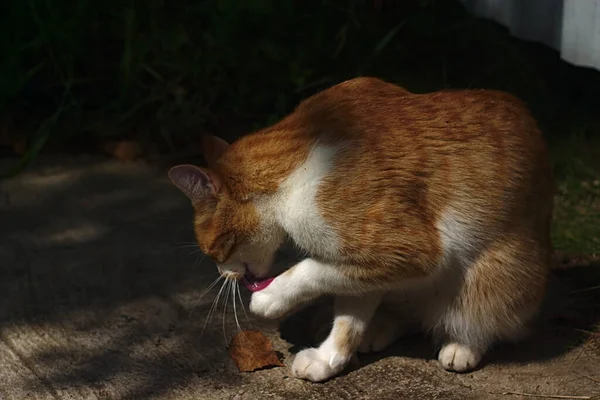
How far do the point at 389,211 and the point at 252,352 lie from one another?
732 mm

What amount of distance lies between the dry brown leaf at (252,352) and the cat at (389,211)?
0.15 m

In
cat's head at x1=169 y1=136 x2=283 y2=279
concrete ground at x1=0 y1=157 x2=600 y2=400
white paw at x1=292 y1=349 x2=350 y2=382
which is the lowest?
concrete ground at x1=0 y1=157 x2=600 y2=400

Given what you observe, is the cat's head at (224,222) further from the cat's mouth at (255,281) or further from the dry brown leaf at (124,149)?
the dry brown leaf at (124,149)

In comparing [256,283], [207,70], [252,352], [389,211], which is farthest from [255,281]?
[207,70]

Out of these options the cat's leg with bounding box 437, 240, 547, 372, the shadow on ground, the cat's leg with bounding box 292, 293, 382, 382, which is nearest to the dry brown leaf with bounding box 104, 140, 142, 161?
the shadow on ground

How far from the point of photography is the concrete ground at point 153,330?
289 centimetres

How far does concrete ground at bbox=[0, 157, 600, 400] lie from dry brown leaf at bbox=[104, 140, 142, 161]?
0.41 meters

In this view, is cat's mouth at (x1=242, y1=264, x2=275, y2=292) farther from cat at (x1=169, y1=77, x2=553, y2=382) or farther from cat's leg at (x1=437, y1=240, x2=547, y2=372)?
cat's leg at (x1=437, y1=240, x2=547, y2=372)

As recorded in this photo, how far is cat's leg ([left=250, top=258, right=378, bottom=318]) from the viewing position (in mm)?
2752

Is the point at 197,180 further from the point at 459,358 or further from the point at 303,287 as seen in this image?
the point at 459,358

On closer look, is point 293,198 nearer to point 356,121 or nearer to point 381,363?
point 356,121

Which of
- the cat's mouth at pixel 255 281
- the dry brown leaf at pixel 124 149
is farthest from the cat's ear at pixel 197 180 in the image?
the dry brown leaf at pixel 124 149

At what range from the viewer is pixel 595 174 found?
4.26 m

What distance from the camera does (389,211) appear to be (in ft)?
8.77
